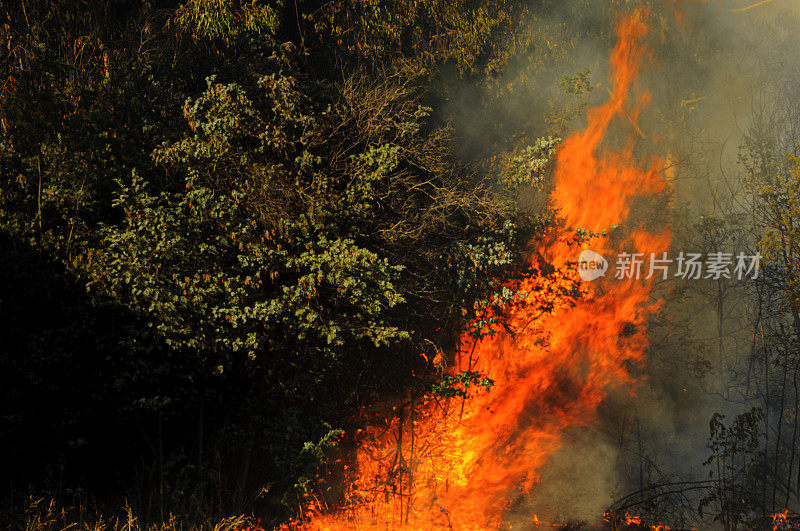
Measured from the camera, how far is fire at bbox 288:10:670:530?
12.3m

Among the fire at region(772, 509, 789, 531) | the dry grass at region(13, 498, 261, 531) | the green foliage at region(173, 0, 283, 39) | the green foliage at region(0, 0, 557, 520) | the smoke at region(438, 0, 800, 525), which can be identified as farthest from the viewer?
the smoke at region(438, 0, 800, 525)

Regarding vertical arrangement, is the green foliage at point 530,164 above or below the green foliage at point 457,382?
above

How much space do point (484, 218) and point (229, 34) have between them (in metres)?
Answer: 4.91

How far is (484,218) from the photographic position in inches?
438

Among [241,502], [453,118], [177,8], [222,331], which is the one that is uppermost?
[177,8]

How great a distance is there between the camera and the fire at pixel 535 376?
12320 millimetres

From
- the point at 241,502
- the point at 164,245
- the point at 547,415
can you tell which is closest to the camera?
the point at 164,245

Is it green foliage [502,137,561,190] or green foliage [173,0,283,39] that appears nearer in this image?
green foliage [173,0,283,39]

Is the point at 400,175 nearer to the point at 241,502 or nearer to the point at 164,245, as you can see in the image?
the point at 164,245

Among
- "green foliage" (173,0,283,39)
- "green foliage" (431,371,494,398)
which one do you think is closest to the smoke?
"green foliage" (431,371,494,398)

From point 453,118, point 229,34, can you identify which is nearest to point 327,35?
point 229,34

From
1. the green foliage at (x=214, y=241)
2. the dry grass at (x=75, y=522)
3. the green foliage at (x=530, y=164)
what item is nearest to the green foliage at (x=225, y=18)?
the green foliage at (x=214, y=241)

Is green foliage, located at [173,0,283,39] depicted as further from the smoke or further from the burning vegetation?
the smoke

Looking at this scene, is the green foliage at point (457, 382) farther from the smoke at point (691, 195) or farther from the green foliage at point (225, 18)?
the green foliage at point (225, 18)
